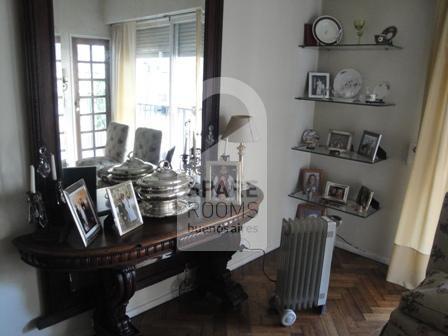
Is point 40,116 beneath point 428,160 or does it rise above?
above

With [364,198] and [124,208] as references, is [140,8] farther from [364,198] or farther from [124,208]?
[364,198]

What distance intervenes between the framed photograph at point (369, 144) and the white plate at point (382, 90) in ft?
0.94

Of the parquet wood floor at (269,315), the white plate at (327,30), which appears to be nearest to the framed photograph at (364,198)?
the parquet wood floor at (269,315)

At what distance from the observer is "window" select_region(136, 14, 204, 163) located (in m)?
2.14

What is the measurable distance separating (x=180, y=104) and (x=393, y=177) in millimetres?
1783

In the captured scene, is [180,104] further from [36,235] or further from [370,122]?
[370,122]

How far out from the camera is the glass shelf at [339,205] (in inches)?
116

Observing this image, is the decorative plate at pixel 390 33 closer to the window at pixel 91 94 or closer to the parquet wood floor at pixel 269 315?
the parquet wood floor at pixel 269 315

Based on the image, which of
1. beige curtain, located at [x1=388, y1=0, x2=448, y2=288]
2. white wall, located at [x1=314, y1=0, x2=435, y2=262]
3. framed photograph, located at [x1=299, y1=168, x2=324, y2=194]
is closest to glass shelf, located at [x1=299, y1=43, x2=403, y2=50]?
white wall, located at [x1=314, y1=0, x2=435, y2=262]

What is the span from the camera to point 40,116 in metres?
1.69

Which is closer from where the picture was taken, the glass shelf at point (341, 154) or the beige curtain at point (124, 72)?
the beige curtain at point (124, 72)

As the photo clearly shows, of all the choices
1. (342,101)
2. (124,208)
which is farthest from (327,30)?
(124,208)

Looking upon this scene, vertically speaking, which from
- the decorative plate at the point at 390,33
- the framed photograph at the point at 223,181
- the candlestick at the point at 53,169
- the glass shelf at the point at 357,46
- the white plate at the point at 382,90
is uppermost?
the decorative plate at the point at 390,33

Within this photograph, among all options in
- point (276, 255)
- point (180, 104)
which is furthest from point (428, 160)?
point (180, 104)
